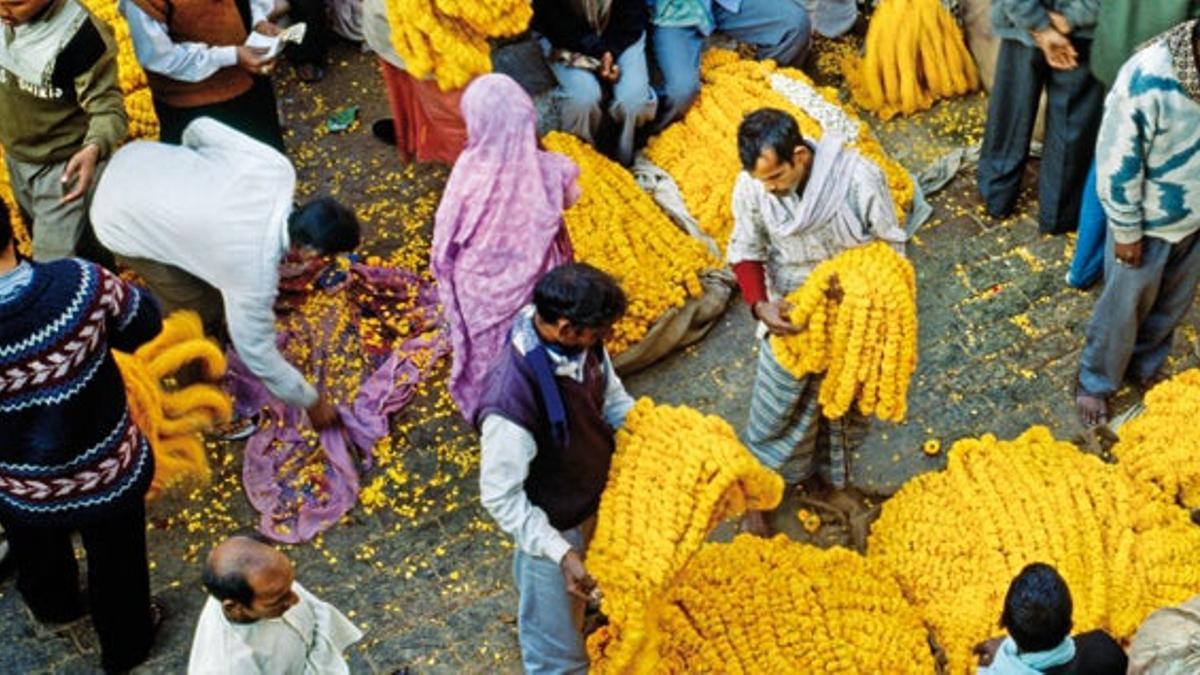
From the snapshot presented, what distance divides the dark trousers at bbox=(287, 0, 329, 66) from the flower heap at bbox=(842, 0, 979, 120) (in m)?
2.53

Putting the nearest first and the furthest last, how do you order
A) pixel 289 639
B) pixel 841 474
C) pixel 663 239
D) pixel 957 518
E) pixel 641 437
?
pixel 289 639 → pixel 641 437 → pixel 957 518 → pixel 841 474 → pixel 663 239

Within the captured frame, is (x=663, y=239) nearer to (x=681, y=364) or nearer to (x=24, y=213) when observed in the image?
(x=681, y=364)

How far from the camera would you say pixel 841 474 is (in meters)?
5.23

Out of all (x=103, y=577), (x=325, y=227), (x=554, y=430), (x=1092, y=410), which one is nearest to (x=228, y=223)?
(x=325, y=227)

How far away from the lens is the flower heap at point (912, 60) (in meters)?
6.69

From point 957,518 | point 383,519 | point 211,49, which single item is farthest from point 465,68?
point 957,518

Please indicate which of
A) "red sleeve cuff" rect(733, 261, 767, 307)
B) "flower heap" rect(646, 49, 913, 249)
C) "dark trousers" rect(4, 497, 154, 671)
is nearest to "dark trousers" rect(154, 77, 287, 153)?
"flower heap" rect(646, 49, 913, 249)

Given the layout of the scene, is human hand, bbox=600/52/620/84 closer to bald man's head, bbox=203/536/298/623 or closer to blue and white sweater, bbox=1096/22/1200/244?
blue and white sweater, bbox=1096/22/1200/244

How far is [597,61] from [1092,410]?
2.46 meters

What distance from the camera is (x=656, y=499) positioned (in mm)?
4141

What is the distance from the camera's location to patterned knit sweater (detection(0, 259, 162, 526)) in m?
4.12

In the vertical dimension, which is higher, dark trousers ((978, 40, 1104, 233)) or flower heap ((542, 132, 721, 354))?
dark trousers ((978, 40, 1104, 233))

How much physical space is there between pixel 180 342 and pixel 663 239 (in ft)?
6.27

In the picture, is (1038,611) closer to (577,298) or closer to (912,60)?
(577,298)
